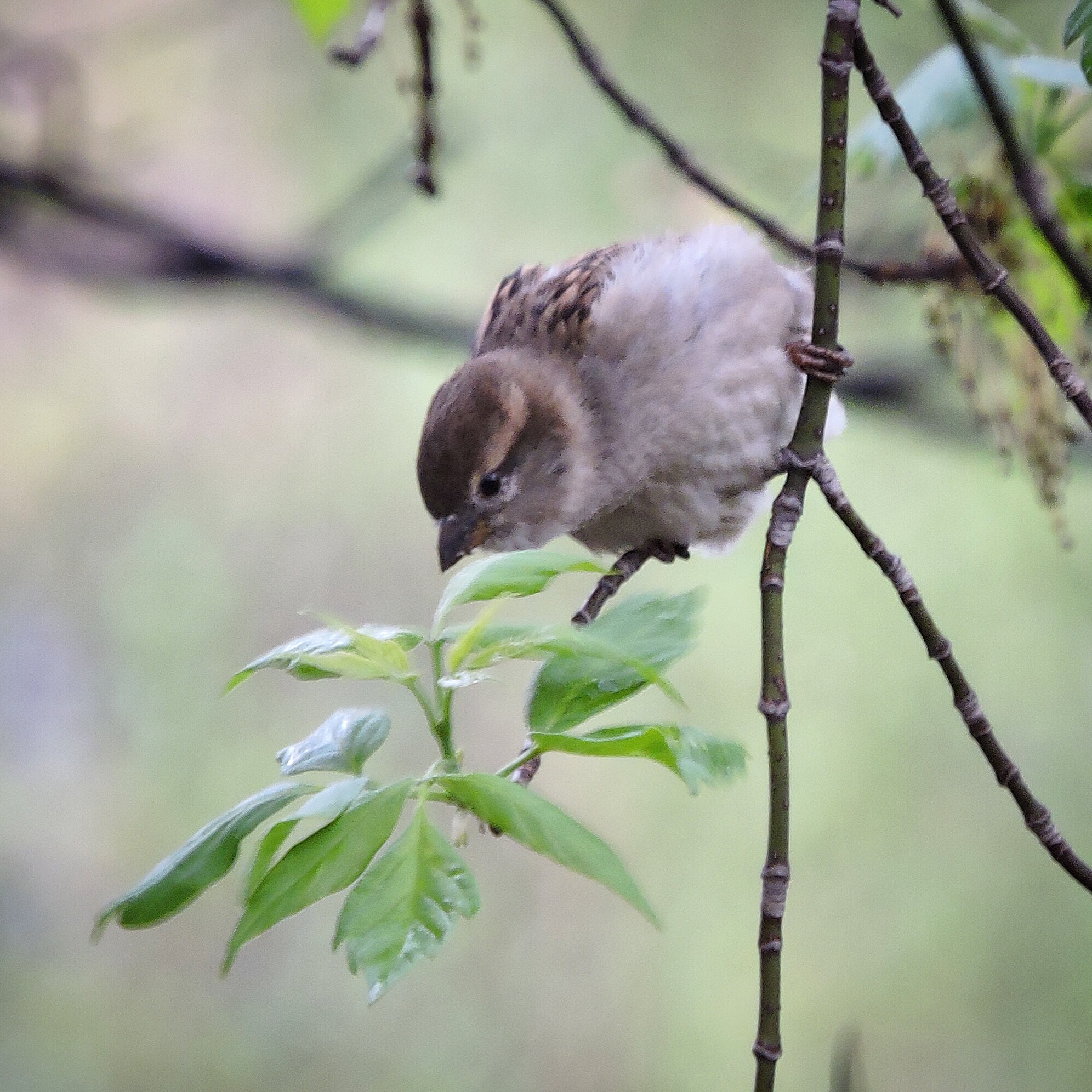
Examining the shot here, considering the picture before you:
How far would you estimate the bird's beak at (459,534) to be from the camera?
4.64 ft

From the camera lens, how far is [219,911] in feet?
10.8

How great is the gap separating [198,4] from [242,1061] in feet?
8.37

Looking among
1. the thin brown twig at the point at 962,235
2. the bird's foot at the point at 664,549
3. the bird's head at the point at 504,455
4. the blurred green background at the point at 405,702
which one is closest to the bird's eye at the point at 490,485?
the bird's head at the point at 504,455

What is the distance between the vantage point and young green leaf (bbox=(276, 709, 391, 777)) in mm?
781

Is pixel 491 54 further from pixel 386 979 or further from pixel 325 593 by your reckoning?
pixel 386 979

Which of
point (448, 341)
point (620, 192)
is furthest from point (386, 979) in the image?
point (620, 192)

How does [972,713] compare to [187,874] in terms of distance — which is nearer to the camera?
[187,874]

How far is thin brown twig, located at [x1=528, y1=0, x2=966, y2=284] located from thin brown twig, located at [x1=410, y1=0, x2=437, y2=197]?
5.5 inches

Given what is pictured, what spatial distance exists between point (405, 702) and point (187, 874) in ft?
7.57

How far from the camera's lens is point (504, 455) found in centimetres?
142

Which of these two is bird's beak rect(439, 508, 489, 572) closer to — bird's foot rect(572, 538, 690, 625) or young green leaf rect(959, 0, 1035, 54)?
bird's foot rect(572, 538, 690, 625)

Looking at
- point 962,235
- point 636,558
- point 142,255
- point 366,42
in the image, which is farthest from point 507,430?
point 142,255

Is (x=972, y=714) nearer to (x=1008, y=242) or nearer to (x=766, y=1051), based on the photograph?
(x=766, y=1051)

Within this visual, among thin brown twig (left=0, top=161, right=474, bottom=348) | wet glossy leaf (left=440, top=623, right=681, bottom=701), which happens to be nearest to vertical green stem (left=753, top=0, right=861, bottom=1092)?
wet glossy leaf (left=440, top=623, right=681, bottom=701)
